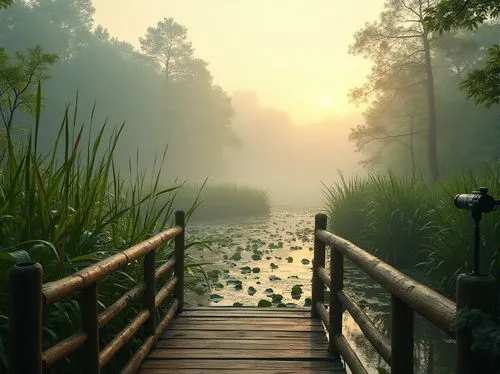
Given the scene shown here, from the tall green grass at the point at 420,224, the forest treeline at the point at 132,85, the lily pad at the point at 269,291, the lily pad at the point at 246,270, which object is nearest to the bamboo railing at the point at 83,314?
the lily pad at the point at 269,291

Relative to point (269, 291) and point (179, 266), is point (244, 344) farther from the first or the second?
point (269, 291)

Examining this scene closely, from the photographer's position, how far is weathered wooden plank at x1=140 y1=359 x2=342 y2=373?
3.79 m

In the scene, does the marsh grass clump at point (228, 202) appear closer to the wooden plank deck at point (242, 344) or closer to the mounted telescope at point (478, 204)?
the wooden plank deck at point (242, 344)

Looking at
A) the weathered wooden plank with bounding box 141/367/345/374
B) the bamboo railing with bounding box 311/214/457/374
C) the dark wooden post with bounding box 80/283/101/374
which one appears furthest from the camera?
the weathered wooden plank with bounding box 141/367/345/374

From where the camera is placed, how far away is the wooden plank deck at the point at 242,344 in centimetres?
381

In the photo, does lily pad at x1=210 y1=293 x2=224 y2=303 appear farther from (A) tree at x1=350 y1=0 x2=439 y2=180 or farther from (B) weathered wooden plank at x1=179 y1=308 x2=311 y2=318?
(A) tree at x1=350 y1=0 x2=439 y2=180

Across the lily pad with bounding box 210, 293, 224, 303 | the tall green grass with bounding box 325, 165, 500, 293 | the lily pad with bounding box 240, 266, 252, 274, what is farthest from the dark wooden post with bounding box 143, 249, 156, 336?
the lily pad with bounding box 240, 266, 252, 274

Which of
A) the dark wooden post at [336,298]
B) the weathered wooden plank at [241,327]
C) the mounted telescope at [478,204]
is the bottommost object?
the weathered wooden plank at [241,327]

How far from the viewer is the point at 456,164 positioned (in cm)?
2962

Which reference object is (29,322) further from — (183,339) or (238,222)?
(238,222)

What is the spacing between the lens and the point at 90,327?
2.72 m

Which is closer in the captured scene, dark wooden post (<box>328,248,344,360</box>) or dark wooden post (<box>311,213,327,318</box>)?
dark wooden post (<box>328,248,344,360</box>)

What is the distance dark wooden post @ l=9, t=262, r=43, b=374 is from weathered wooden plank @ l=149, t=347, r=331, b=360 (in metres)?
2.20

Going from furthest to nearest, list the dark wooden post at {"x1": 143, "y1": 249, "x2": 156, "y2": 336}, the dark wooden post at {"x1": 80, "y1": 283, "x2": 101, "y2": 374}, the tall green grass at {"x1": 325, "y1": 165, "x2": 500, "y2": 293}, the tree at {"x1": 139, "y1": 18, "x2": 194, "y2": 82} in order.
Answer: the tree at {"x1": 139, "y1": 18, "x2": 194, "y2": 82}
the tall green grass at {"x1": 325, "y1": 165, "x2": 500, "y2": 293}
the dark wooden post at {"x1": 143, "y1": 249, "x2": 156, "y2": 336}
the dark wooden post at {"x1": 80, "y1": 283, "x2": 101, "y2": 374}
